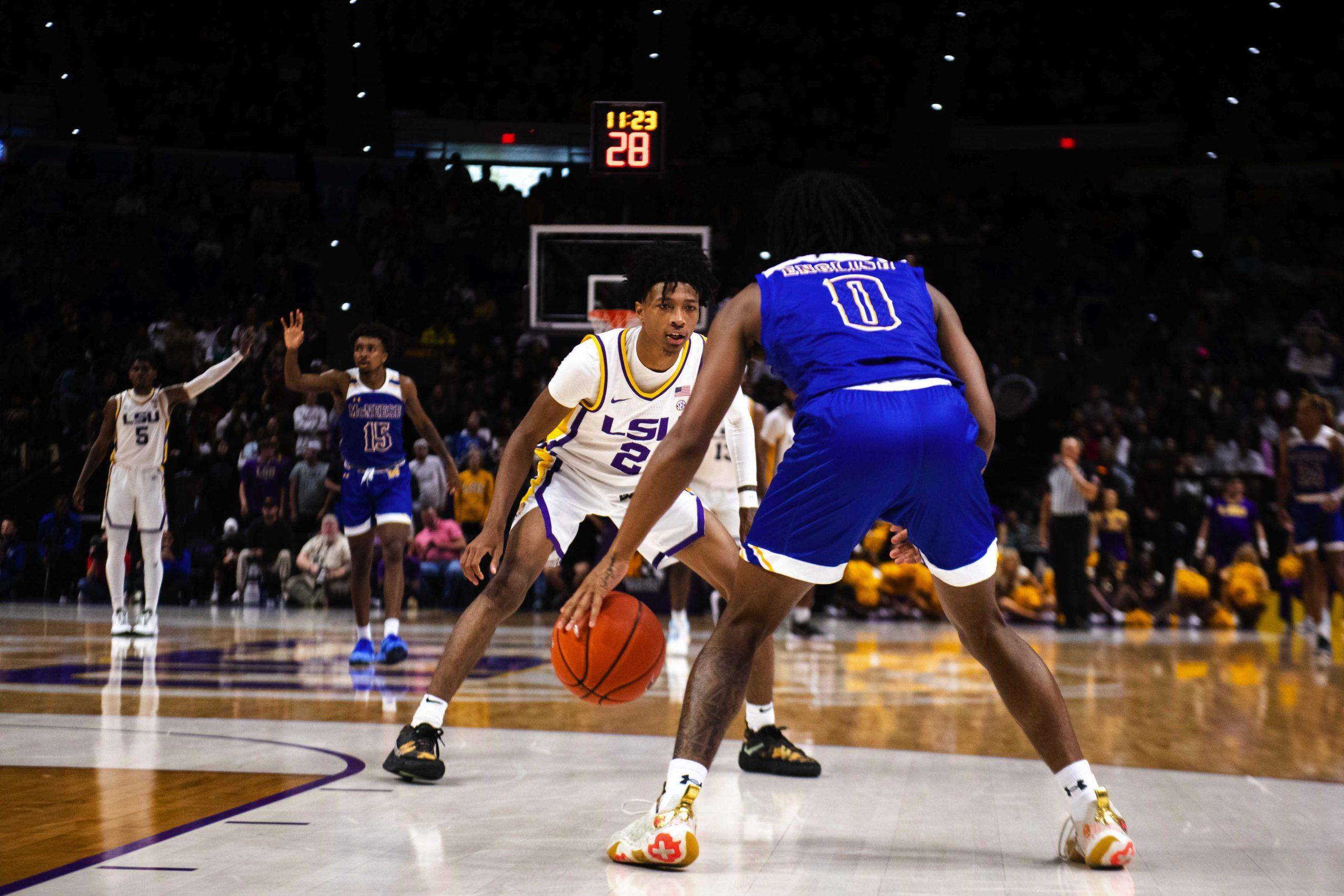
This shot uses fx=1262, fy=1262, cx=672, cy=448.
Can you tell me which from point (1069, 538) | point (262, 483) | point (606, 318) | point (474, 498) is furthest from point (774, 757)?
point (262, 483)

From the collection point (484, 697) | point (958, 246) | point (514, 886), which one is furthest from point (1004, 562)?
point (514, 886)

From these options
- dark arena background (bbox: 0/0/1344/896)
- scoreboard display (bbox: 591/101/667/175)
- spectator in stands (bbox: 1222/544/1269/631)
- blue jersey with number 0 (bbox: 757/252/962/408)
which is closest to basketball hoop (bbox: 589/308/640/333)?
dark arena background (bbox: 0/0/1344/896)

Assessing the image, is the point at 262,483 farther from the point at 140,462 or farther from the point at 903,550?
the point at 903,550

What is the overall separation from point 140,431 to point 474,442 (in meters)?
4.44

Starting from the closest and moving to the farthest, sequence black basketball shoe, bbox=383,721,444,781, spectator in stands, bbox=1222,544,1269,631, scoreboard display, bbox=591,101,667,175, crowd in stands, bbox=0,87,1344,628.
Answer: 1. black basketball shoe, bbox=383,721,444,781
2. scoreboard display, bbox=591,101,667,175
3. spectator in stands, bbox=1222,544,1269,631
4. crowd in stands, bbox=0,87,1344,628

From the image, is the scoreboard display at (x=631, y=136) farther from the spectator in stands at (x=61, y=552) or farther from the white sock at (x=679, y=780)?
the white sock at (x=679, y=780)

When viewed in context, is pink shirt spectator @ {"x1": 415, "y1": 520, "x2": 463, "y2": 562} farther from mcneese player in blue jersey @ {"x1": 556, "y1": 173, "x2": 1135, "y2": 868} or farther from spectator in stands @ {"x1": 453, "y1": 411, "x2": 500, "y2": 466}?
mcneese player in blue jersey @ {"x1": 556, "y1": 173, "x2": 1135, "y2": 868}

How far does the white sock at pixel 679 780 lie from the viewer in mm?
2775

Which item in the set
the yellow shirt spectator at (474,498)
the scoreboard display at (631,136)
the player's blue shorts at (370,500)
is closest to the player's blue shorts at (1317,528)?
the scoreboard display at (631,136)

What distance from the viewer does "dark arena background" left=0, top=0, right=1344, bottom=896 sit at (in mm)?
3289

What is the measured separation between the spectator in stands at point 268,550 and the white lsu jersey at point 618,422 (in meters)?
8.91

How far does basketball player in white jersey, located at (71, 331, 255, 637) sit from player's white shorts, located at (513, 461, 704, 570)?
545cm

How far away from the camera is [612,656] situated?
343 centimetres

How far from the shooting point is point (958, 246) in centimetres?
1683
